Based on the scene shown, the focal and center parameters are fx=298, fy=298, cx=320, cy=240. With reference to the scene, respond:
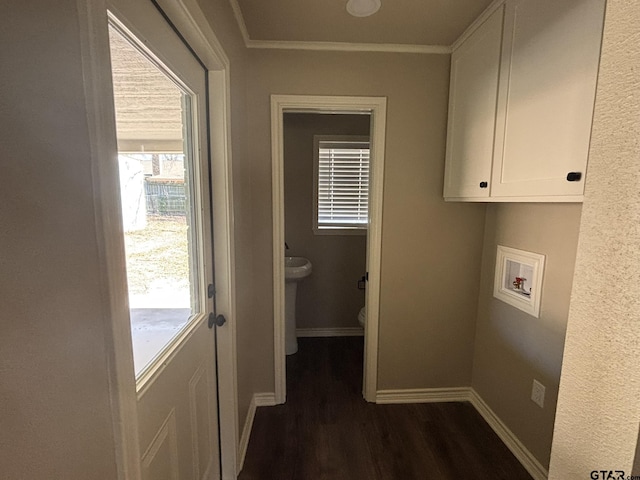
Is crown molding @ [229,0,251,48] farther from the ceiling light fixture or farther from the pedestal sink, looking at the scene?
the pedestal sink

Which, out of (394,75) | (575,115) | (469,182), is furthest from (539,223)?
(394,75)

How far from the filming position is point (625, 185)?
487mm

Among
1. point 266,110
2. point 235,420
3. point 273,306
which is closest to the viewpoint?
point 235,420

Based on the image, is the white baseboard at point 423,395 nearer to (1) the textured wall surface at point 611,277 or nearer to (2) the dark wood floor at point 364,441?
(2) the dark wood floor at point 364,441

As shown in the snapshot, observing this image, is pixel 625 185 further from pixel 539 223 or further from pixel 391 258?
pixel 391 258

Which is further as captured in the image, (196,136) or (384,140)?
(384,140)

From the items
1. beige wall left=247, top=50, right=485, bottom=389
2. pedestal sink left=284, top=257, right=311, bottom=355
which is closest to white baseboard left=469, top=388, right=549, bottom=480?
beige wall left=247, top=50, right=485, bottom=389

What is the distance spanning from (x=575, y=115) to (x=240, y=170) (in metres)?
1.43

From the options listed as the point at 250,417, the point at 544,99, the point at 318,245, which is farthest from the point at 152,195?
the point at 318,245

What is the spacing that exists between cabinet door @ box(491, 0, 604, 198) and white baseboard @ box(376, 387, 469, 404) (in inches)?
58.3

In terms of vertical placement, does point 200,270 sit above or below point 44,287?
below

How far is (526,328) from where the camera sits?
5.31 ft

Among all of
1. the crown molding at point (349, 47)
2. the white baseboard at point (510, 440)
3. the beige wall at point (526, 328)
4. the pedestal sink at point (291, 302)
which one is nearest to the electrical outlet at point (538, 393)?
the beige wall at point (526, 328)

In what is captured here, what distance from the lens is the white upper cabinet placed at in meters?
0.99
